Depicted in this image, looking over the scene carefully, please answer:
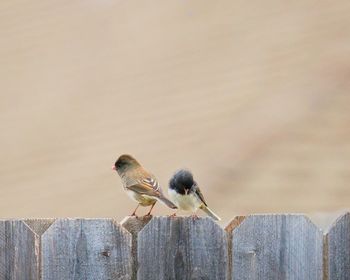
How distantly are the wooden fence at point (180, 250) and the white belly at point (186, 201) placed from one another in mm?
1048

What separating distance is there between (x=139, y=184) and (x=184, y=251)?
79.7 inches

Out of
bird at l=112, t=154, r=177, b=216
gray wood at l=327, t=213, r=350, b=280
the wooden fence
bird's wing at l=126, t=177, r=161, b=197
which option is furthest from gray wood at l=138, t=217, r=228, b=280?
bird's wing at l=126, t=177, r=161, b=197

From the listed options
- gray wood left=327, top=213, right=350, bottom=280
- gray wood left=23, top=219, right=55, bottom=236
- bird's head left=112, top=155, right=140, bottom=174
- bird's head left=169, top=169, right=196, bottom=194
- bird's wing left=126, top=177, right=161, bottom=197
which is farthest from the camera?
bird's head left=112, top=155, right=140, bottom=174

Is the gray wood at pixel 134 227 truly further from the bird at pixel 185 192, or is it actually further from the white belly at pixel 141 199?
the white belly at pixel 141 199

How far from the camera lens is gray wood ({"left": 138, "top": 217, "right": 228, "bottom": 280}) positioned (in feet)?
15.6

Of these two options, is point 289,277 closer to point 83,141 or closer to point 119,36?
point 83,141

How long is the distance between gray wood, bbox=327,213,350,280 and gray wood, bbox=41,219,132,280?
2.80 ft

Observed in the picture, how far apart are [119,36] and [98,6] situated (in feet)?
2.28

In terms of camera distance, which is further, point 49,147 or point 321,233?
point 49,147

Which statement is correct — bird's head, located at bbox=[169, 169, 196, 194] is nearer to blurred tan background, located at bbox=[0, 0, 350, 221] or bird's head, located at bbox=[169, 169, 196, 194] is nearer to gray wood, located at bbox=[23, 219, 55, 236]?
gray wood, located at bbox=[23, 219, 55, 236]

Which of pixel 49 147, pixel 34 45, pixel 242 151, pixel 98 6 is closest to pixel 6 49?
pixel 34 45

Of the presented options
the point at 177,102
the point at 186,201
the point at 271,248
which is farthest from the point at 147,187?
the point at 177,102

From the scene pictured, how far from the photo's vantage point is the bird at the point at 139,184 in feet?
21.6

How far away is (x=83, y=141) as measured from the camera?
1266 centimetres
